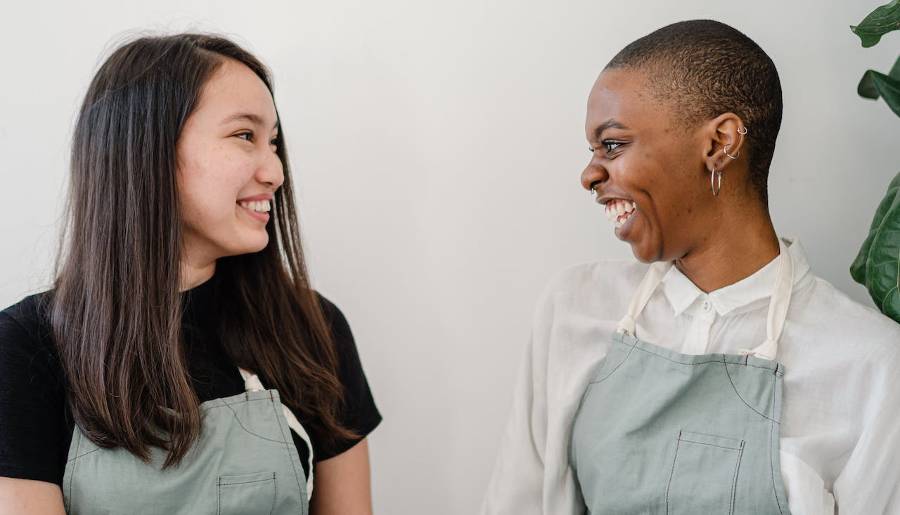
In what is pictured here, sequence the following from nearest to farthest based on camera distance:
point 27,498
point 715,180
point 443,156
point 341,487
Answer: point 27,498 → point 715,180 → point 341,487 → point 443,156

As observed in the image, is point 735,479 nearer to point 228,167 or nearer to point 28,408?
point 228,167

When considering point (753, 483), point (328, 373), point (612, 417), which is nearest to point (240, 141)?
point (328, 373)

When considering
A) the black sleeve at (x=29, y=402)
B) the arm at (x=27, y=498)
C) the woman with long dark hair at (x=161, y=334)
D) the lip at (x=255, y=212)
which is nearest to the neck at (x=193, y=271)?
the woman with long dark hair at (x=161, y=334)

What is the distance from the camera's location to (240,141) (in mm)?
1310

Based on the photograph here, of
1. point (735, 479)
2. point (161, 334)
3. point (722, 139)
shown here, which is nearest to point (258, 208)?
point (161, 334)

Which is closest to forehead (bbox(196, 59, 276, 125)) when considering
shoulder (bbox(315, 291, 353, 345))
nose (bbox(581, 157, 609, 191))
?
shoulder (bbox(315, 291, 353, 345))

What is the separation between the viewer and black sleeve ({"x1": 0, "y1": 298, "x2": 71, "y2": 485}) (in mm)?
1134

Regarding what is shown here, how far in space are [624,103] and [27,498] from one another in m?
0.95

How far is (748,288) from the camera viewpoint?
1279mm

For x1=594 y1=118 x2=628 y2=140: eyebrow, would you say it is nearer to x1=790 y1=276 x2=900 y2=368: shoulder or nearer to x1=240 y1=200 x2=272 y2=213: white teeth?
x1=790 y1=276 x2=900 y2=368: shoulder

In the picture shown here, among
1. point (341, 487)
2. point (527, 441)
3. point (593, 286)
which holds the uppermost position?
point (593, 286)

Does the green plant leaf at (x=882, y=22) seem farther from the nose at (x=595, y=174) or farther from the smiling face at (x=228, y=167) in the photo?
the smiling face at (x=228, y=167)

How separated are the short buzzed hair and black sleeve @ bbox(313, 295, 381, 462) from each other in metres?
0.65

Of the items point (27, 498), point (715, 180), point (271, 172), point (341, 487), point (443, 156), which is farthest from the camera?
point (443, 156)
